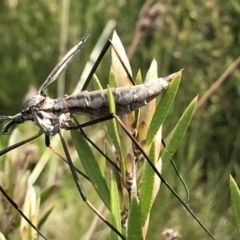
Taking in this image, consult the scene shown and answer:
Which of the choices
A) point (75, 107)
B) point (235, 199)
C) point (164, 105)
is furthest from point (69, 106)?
point (235, 199)

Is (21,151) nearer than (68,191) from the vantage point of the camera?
Yes

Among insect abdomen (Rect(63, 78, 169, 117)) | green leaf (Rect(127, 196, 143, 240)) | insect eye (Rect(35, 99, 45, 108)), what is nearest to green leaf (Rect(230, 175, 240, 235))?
green leaf (Rect(127, 196, 143, 240))

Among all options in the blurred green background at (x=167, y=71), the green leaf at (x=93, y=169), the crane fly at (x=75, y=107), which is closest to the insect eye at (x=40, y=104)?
the crane fly at (x=75, y=107)

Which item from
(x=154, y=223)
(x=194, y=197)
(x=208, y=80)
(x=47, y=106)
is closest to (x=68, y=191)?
(x=154, y=223)

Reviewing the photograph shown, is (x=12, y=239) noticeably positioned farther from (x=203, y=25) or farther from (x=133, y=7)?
(x=133, y=7)

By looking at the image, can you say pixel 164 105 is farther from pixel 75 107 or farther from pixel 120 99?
pixel 75 107
